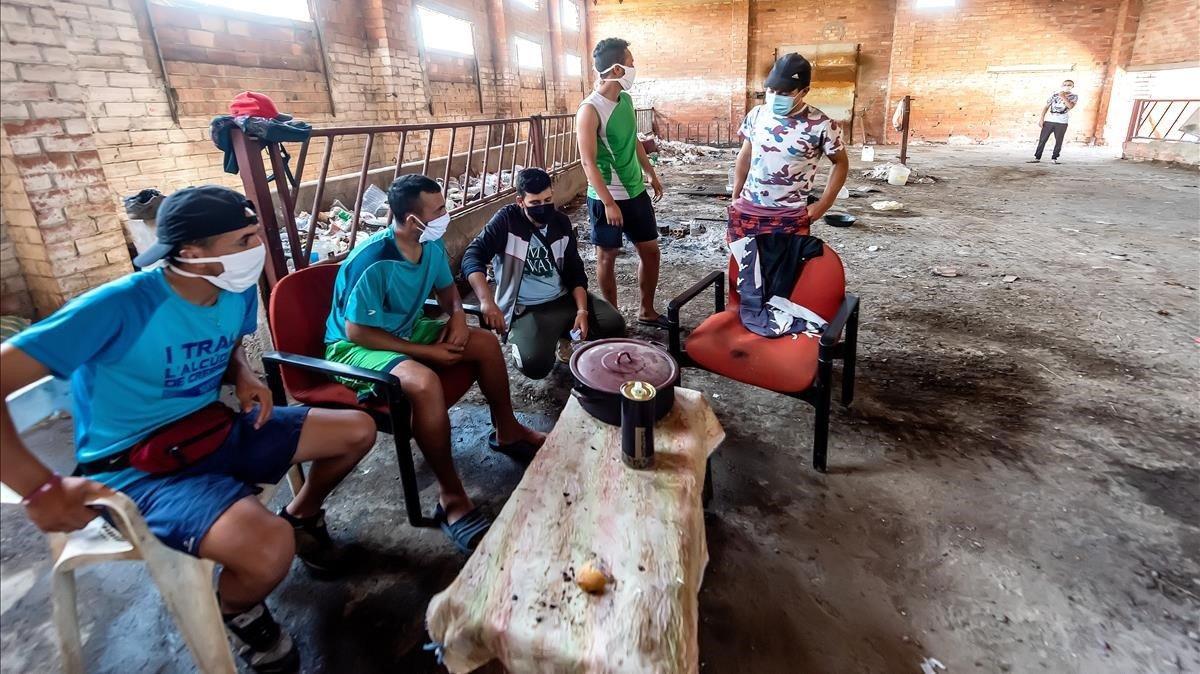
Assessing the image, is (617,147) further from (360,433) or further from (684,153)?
(684,153)

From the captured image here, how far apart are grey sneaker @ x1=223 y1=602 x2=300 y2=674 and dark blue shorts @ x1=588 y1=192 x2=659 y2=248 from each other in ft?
8.19

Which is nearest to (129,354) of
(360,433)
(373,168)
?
(360,433)

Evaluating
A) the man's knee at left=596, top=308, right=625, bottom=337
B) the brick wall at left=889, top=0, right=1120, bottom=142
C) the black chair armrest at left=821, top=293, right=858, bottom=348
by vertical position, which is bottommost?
the man's knee at left=596, top=308, right=625, bottom=337

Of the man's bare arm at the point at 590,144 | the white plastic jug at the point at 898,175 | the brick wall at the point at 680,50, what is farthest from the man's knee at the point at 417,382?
the brick wall at the point at 680,50

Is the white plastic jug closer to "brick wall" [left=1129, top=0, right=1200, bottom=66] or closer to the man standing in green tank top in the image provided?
the man standing in green tank top

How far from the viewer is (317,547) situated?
194 centimetres

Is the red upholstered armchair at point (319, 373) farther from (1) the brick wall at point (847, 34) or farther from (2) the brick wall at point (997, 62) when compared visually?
(2) the brick wall at point (997, 62)

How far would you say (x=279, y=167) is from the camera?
8.60 feet

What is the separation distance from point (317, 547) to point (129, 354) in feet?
3.08

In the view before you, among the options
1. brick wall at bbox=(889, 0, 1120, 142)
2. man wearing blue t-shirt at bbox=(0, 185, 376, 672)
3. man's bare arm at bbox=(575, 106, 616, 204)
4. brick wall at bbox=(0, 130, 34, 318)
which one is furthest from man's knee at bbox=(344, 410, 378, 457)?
brick wall at bbox=(889, 0, 1120, 142)

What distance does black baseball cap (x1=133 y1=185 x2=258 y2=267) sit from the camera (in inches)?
52.2

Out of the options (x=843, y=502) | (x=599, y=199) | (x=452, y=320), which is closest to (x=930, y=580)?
(x=843, y=502)

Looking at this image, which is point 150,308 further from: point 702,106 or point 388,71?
point 702,106

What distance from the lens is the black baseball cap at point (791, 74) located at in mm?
2734
